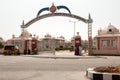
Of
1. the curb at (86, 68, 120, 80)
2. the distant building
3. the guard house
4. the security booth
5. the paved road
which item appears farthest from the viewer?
the distant building

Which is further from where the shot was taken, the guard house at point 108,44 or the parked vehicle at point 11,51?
the parked vehicle at point 11,51

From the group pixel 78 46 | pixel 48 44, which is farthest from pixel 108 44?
pixel 48 44

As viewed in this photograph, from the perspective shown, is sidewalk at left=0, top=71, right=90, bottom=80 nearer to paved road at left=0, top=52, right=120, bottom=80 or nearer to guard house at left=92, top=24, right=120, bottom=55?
paved road at left=0, top=52, right=120, bottom=80

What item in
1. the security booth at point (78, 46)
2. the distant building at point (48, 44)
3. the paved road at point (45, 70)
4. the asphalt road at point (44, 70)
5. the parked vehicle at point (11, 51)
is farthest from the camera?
the distant building at point (48, 44)

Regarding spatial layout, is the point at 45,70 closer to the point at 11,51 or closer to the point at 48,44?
the point at 11,51

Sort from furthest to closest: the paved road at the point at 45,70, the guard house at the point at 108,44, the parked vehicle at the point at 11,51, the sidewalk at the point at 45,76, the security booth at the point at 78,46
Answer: the parked vehicle at the point at 11,51 < the guard house at the point at 108,44 < the security booth at the point at 78,46 < the paved road at the point at 45,70 < the sidewalk at the point at 45,76

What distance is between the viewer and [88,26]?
140 ft

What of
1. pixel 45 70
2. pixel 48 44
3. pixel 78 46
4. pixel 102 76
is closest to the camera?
pixel 102 76

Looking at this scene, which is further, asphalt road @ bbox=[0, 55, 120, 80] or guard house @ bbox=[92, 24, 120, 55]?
guard house @ bbox=[92, 24, 120, 55]

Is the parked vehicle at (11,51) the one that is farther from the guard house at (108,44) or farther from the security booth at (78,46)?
the guard house at (108,44)

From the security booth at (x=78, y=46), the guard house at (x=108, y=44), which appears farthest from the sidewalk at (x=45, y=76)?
the guard house at (x=108, y=44)

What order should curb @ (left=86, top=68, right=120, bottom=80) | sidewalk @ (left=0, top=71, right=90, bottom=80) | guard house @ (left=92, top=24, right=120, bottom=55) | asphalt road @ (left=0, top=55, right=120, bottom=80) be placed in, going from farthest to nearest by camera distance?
guard house @ (left=92, top=24, right=120, bottom=55)
asphalt road @ (left=0, top=55, right=120, bottom=80)
sidewalk @ (left=0, top=71, right=90, bottom=80)
curb @ (left=86, top=68, right=120, bottom=80)

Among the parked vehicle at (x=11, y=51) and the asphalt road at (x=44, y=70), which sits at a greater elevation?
the parked vehicle at (x=11, y=51)

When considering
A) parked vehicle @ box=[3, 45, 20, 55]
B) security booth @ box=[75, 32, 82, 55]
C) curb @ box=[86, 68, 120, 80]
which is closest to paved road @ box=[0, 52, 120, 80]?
curb @ box=[86, 68, 120, 80]
